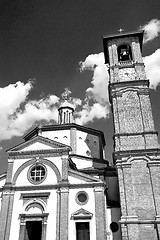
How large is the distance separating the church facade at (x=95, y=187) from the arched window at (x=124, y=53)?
2331 mm

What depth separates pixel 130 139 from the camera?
667 inches

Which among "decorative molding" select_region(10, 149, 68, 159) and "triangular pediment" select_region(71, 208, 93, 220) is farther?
"decorative molding" select_region(10, 149, 68, 159)

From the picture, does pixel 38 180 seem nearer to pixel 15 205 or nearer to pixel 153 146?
pixel 15 205

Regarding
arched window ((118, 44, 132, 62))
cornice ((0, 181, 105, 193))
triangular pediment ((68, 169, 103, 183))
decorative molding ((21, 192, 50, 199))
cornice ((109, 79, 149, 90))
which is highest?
arched window ((118, 44, 132, 62))

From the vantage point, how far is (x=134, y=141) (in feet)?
55.2

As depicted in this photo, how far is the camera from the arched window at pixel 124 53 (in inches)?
871

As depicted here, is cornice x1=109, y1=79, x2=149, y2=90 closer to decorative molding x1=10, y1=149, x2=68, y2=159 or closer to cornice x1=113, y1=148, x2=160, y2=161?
cornice x1=113, y1=148, x2=160, y2=161

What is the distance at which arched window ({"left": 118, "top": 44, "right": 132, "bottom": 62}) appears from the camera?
22.1 m

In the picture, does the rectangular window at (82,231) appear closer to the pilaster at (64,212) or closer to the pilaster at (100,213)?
the pilaster at (100,213)

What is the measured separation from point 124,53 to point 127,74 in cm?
320

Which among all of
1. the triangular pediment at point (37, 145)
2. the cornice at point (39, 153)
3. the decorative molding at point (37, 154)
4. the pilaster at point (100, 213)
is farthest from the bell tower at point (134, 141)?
the triangular pediment at point (37, 145)

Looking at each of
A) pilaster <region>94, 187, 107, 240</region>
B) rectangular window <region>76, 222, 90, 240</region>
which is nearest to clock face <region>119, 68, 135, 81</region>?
pilaster <region>94, 187, 107, 240</region>

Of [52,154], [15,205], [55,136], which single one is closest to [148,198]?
[52,154]

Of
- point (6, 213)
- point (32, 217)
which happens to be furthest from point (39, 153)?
point (6, 213)
